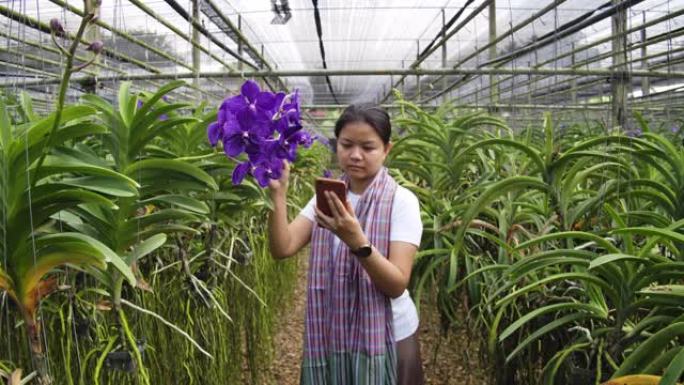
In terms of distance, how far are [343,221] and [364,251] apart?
0.07 metres

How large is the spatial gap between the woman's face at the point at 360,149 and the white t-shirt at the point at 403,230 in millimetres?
80

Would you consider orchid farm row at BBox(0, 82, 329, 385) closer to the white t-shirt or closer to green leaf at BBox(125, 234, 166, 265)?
green leaf at BBox(125, 234, 166, 265)

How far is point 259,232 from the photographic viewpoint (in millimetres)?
2127

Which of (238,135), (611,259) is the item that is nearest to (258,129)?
(238,135)

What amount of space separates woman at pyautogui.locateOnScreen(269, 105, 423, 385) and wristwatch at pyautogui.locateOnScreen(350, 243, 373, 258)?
0.09 meters

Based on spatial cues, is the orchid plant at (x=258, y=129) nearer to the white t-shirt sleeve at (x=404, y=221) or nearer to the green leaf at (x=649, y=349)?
the white t-shirt sleeve at (x=404, y=221)

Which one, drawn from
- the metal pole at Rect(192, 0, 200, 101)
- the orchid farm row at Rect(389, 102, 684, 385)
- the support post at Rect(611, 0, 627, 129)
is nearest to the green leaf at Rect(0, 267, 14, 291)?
the orchid farm row at Rect(389, 102, 684, 385)

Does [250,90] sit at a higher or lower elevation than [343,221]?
higher

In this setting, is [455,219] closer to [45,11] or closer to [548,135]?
[548,135]

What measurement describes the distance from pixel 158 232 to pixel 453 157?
1254 mm

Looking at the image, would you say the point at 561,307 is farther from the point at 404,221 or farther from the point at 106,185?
the point at 106,185

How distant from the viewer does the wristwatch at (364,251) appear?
919mm

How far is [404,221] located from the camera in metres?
1.08

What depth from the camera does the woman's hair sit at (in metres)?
1.08
